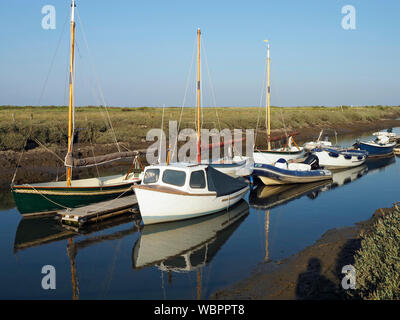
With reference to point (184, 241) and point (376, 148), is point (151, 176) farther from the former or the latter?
point (376, 148)

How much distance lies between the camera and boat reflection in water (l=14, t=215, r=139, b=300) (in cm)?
1441

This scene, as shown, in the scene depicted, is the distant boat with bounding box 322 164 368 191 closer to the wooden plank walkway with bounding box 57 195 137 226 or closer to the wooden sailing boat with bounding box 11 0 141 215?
the wooden plank walkway with bounding box 57 195 137 226

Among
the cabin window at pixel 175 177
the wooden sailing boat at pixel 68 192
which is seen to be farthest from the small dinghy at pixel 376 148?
the wooden sailing boat at pixel 68 192

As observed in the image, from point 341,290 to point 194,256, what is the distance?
5.51 meters

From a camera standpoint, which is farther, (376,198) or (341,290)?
A: (376,198)

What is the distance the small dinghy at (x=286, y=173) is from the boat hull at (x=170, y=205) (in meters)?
8.24

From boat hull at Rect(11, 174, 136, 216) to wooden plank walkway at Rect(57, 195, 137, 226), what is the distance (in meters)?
0.45

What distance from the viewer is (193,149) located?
4016cm

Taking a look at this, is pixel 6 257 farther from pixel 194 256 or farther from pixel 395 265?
pixel 395 265

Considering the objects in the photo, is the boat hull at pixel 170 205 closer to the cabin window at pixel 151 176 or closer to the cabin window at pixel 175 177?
the cabin window at pixel 175 177

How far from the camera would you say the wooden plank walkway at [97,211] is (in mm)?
16062

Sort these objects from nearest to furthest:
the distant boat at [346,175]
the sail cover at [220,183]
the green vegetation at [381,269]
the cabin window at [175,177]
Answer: the green vegetation at [381,269], the cabin window at [175,177], the sail cover at [220,183], the distant boat at [346,175]

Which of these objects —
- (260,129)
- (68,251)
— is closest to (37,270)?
(68,251)

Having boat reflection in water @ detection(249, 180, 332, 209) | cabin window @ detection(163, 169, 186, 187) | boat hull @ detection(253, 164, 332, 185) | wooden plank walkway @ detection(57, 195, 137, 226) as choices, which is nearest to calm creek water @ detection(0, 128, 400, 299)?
boat reflection in water @ detection(249, 180, 332, 209)
